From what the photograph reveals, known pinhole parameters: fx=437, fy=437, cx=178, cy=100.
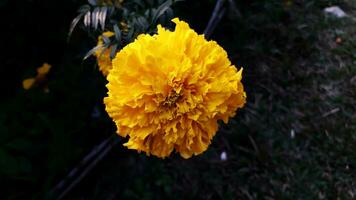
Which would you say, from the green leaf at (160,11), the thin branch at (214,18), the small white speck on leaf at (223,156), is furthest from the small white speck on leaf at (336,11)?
the green leaf at (160,11)

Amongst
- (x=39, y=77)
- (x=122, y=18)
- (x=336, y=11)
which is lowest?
(x=336, y=11)

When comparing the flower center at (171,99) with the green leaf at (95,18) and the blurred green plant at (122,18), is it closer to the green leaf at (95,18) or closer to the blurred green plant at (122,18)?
the blurred green plant at (122,18)

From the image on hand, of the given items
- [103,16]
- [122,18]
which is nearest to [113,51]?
[103,16]

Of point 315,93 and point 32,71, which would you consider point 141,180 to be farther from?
point 315,93

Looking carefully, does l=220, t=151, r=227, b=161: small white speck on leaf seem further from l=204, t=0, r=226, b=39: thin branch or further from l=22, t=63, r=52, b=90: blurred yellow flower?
l=22, t=63, r=52, b=90: blurred yellow flower

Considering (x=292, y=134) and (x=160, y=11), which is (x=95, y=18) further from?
(x=292, y=134)

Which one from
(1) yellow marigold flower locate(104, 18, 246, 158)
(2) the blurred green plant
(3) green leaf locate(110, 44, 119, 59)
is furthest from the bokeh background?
(1) yellow marigold flower locate(104, 18, 246, 158)
